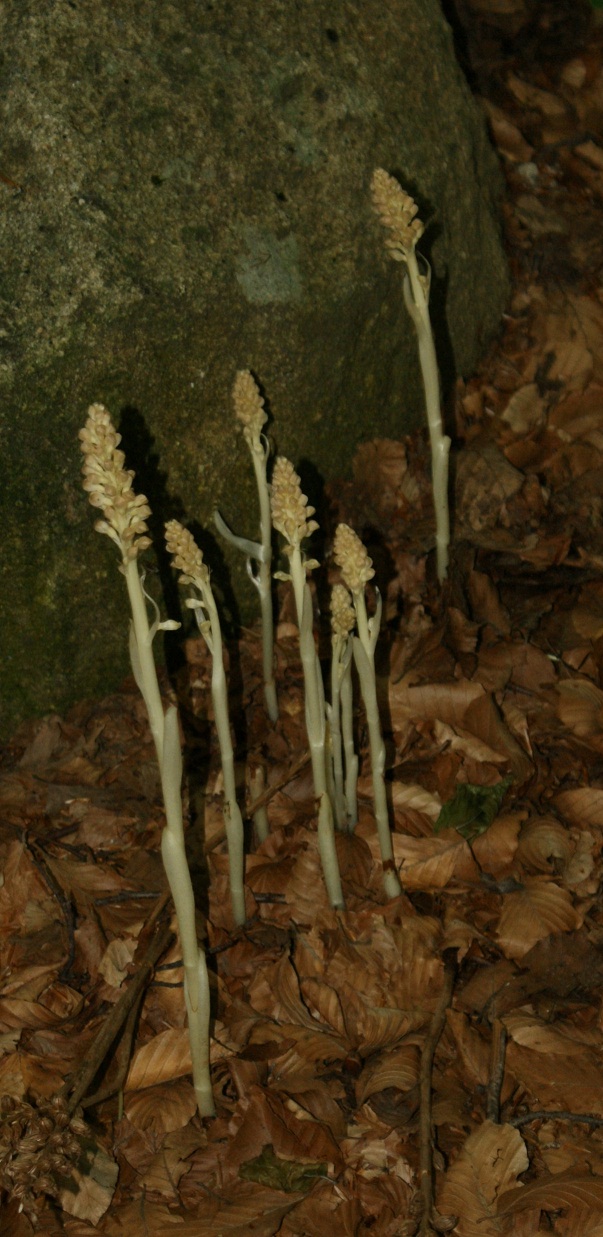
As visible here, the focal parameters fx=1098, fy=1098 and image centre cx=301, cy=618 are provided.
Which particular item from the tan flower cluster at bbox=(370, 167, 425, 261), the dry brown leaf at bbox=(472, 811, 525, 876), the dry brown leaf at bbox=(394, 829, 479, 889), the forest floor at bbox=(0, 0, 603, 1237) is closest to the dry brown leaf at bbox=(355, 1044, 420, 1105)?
the forest floor at bbox=(0, 0, 603, 1237)

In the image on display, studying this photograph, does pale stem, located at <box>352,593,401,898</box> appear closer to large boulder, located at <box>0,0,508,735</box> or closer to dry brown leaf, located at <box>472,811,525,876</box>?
dry brown leaf, located at <box>472,811,525,876</box>

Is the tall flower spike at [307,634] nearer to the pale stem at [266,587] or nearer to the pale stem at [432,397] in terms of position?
the pale stem at [266,587]

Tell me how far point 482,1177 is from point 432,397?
6.61 feet

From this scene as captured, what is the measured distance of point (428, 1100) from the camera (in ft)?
7.68

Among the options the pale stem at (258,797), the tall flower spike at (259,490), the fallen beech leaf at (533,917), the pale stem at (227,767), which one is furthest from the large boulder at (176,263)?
the fallen beech leaf at (533,917)

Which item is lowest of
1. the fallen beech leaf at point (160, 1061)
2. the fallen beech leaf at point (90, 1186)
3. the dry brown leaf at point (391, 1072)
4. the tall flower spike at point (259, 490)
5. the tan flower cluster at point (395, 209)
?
the fallen beech leaf at point (90, 1186)

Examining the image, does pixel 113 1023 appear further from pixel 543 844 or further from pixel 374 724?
pixel 543 844

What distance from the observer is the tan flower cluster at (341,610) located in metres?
2.43

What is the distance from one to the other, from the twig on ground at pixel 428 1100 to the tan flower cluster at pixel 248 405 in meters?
1.43

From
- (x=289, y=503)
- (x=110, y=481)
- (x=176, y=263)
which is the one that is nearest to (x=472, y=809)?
(x=289, y=503)

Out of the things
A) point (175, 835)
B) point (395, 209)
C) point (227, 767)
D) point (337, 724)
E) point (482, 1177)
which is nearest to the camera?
point (175, 835)

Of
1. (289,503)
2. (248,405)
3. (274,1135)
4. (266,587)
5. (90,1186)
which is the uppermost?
(289,503)

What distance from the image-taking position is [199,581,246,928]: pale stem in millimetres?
2309

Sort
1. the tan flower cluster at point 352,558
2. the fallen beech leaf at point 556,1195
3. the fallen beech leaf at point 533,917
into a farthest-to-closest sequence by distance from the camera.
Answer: the fallen beech leaf at point 533,917 < the tan flower cluster at point 352,558 < the fallen beech leaf at point 556,1195
